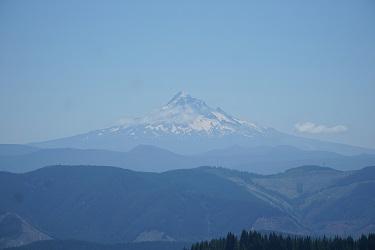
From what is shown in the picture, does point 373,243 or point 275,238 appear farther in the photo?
point 275,238

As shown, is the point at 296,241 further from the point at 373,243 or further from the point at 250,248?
the point at 373,243

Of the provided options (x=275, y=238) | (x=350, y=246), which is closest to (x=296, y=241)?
(x=275, y=238)

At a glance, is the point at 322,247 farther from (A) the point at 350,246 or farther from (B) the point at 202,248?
(B) the point at 202,248

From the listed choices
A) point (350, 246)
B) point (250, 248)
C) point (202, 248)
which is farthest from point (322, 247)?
point (202, 248)

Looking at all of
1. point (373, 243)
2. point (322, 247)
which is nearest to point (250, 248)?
point (322, 247)

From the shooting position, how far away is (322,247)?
148625 mm

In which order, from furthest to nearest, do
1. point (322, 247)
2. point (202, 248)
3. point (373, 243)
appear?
point (202, 248) < point (322, 247) < point (373, 243)

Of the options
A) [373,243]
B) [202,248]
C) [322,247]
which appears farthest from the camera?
[202,248]

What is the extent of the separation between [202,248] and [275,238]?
18.4 meters

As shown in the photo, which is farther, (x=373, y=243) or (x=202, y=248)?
(x=202, y=248)

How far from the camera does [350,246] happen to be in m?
144

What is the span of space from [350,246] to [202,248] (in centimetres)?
3628

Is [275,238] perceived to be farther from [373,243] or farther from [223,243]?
[373,243]

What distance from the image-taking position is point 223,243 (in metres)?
160
